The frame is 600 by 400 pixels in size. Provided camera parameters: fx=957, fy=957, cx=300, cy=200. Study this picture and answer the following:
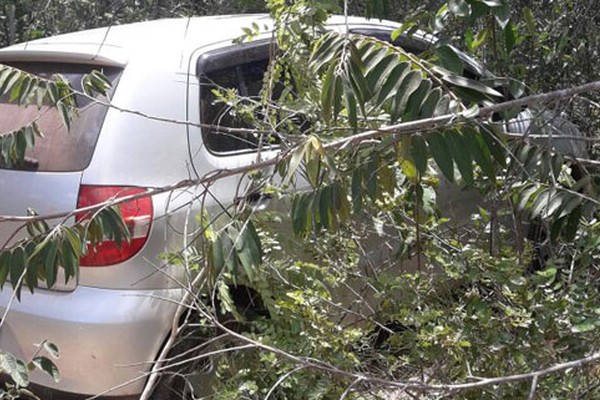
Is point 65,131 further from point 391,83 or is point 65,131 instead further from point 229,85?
point 391,83

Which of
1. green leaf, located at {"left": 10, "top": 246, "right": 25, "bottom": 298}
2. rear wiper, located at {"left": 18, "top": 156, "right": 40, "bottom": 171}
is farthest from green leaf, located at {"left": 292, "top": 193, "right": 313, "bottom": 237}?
rear wiper, located at {"left": 18, "top": 156, "right": 40, "bottom": 171}

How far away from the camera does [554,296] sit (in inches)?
134

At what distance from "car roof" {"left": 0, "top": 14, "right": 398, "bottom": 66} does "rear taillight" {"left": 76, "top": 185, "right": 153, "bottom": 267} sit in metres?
0.58

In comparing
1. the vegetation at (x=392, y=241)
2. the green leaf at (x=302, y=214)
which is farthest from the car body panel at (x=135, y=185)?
the green leaf at (x=302, y=214)

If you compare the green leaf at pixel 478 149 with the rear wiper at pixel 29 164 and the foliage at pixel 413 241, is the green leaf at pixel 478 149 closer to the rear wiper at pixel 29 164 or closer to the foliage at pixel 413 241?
the foliage at pixel 413 241

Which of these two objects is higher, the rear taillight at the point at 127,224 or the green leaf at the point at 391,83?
the green leaf at the point at 391,83

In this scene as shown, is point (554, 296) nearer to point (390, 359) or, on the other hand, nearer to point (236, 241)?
point (390, 359)

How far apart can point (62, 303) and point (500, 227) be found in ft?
5.83

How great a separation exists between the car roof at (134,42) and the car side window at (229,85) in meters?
0.08

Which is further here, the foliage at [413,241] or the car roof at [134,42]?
the car roof at [134,42]

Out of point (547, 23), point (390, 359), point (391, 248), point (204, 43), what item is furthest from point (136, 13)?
point (390, 359)

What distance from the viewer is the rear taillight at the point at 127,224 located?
11.8 ft

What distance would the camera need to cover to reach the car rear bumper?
3580 millimetres

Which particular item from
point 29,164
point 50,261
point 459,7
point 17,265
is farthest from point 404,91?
point 29,164
